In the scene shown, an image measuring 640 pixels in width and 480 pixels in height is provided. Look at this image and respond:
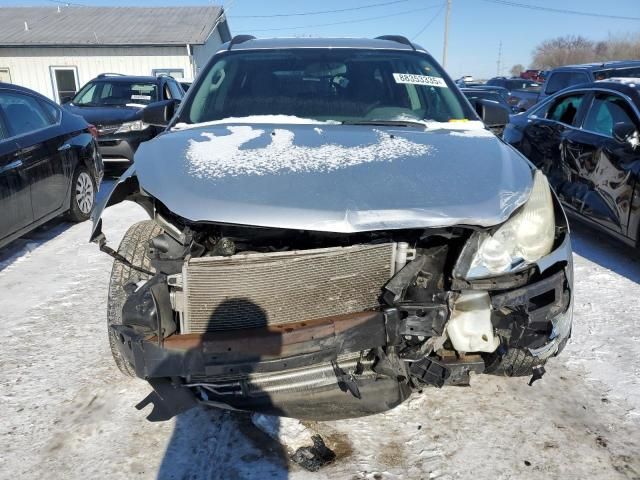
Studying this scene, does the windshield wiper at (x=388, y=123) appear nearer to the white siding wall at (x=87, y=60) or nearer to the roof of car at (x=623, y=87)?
the roof of car at (x=623, y=87)

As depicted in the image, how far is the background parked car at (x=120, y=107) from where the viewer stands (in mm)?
7965

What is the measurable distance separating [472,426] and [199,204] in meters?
1.68

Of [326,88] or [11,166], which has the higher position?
[326,88]

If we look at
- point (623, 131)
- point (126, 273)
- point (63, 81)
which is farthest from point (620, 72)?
point (63, 81)

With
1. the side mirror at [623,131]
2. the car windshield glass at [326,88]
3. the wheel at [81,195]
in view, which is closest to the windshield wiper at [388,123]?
the car windshield glass at [326,88]

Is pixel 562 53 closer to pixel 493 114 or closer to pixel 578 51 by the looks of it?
pixel 578 51

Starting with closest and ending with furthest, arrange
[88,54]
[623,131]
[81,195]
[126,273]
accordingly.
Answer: [126,273] < [623,131] < [81,195] < [88,54]

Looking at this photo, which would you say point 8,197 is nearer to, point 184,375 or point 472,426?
point 184,375

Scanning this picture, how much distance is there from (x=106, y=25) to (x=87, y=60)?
3.39 meters

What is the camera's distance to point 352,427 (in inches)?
98.7

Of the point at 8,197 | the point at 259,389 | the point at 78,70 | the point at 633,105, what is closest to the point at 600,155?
the point at 633,105

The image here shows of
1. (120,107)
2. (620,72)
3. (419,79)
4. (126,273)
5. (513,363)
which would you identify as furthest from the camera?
(120,107)

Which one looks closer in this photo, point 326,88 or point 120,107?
point 326,88

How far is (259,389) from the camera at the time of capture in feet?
6.84
